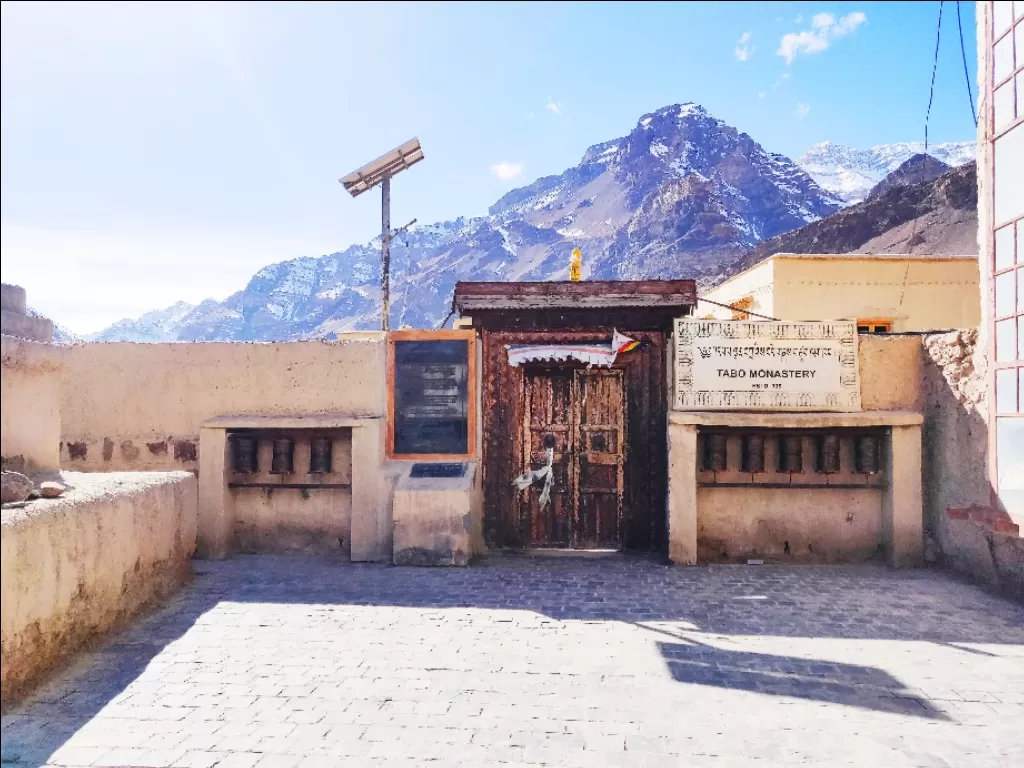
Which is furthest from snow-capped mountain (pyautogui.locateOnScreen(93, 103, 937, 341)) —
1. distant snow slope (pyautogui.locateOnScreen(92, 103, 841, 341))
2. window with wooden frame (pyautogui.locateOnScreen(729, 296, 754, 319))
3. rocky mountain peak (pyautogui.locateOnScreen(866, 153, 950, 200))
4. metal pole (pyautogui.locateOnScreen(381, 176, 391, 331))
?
metal pole (pyautogui.locateOnScreen(381, 176, 391, 331))

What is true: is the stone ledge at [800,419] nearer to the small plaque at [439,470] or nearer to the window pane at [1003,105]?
the small plaque at [439,470]

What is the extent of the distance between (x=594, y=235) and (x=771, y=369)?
418 feet

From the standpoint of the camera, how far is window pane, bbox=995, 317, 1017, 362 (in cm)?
657

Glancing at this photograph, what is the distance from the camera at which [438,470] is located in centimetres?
861

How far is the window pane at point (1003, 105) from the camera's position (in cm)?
664

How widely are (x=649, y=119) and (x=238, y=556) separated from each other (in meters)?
156

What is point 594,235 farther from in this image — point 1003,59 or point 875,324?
point 1003,59

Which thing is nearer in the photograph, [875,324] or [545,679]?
[545,679]

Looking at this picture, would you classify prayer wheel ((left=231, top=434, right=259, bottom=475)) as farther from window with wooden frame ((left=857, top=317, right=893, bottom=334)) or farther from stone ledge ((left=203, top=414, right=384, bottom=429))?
window with wooden frame ((left=857, top=317, right=893, bottom=334))

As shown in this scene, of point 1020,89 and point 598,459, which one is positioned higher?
point 1020,89

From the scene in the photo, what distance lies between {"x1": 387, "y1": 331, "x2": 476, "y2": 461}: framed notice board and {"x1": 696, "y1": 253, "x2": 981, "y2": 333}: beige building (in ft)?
30.1

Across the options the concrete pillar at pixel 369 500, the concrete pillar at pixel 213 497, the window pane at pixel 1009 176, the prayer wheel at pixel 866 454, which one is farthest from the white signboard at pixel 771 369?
the concrete pillar at pixel 213 497

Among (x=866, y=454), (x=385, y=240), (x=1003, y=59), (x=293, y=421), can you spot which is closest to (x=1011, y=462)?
(x=866, y=454)

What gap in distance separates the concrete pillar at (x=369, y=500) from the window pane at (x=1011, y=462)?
7096 millimetres
